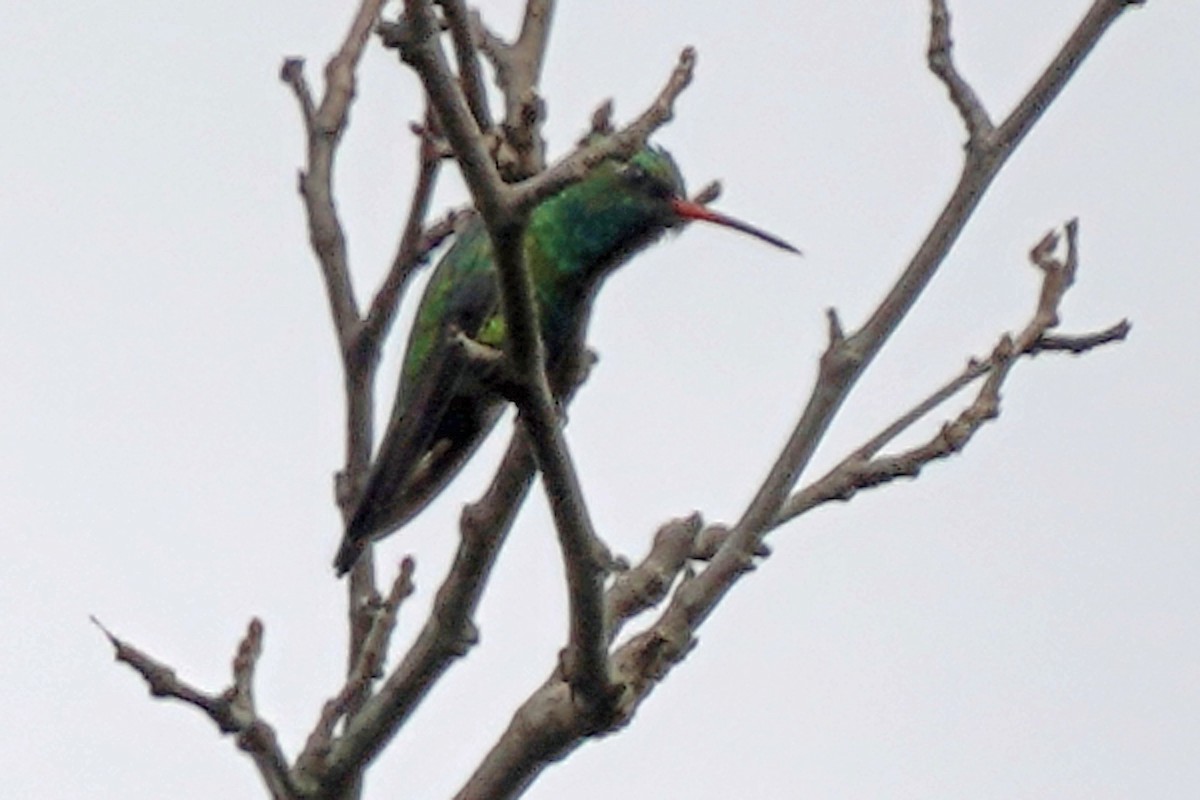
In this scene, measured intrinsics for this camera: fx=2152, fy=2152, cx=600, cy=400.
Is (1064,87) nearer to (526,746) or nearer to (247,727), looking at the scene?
(526,746)

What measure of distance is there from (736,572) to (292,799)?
86cm

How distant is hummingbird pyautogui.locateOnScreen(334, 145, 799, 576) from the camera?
529cm

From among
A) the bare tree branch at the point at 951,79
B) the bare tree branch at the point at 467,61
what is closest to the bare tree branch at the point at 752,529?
the bare tree branch at the point at 951,79

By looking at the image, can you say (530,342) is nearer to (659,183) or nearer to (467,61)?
(467,61)

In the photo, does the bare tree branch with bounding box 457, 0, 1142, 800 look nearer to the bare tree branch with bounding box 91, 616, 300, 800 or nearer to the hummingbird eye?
the bare tree branch with bounding box 91, 616, 300, 800

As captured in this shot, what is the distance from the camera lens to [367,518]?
4.91 meters

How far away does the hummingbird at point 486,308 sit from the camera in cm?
529

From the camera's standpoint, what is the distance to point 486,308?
570 cm

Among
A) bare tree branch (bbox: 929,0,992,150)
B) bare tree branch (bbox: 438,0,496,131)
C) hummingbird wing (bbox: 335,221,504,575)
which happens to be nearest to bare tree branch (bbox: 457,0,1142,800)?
bare tree branch (bbox: 929,0,992,150)

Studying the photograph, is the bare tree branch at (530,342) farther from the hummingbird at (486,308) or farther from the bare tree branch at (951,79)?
the hummingbird at (486,308)

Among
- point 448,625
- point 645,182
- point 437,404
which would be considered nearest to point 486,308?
point 437,404

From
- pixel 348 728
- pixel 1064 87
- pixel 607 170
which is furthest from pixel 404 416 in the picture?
pixel 1064 87

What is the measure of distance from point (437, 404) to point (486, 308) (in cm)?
42

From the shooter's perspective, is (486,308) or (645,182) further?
(645,182)
